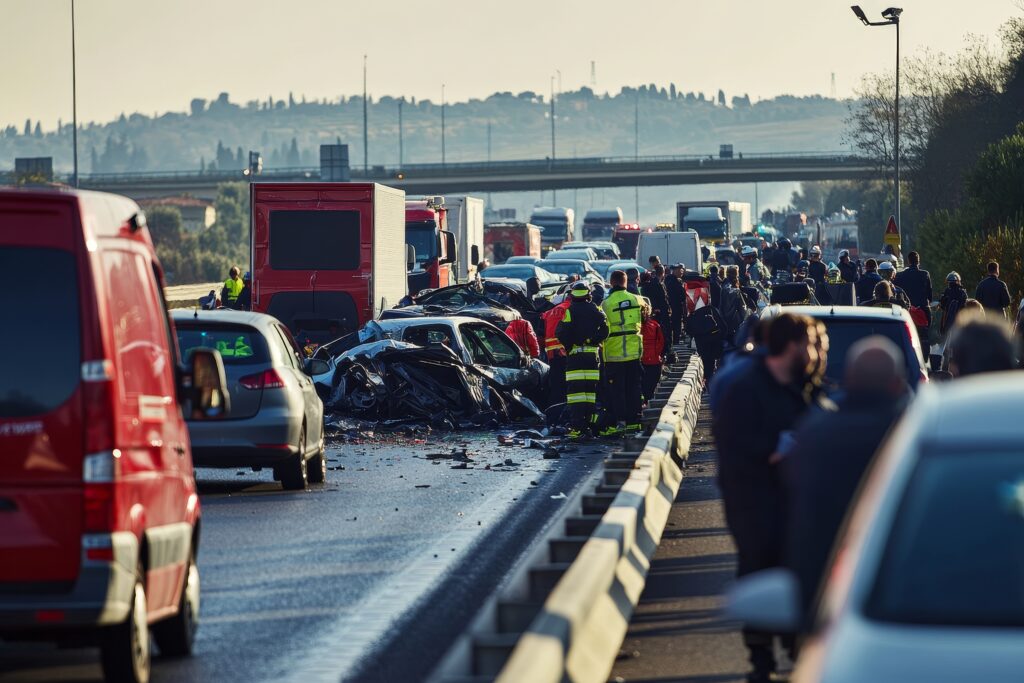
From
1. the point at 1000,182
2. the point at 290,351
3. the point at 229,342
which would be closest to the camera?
the point at 229,342

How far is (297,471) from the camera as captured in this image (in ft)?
53.2

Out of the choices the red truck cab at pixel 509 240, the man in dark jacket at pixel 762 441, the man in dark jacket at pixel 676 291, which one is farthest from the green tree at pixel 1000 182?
the man in dark jacket at pixel 762 441

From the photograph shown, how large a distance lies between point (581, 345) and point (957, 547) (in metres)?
16.1

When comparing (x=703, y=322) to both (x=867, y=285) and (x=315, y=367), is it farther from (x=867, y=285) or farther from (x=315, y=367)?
(x=315, y=367)

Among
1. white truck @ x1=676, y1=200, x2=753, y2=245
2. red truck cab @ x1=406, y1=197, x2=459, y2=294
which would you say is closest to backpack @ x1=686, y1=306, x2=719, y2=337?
red truck cab @ x1=406, y1=197, x2=459, y2=294

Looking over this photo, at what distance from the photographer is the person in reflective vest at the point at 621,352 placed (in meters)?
20.8

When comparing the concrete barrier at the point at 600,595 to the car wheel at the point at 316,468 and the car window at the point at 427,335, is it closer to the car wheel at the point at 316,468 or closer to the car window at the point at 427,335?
the car wheel at the point at 316,468

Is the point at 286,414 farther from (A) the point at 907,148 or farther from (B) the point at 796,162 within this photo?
(B) the point at 796,162

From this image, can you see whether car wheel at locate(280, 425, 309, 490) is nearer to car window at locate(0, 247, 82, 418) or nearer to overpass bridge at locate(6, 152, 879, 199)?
car window at locate(0, 247, 82, 418)

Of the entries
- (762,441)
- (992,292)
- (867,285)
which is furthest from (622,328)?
(762,441)

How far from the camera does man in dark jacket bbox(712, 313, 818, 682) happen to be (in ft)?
25.7

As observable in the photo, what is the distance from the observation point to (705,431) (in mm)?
21969

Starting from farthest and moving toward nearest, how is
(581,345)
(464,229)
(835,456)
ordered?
(464,229) < (581,345) < (835,456)

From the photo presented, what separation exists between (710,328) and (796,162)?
110754 millimetres
